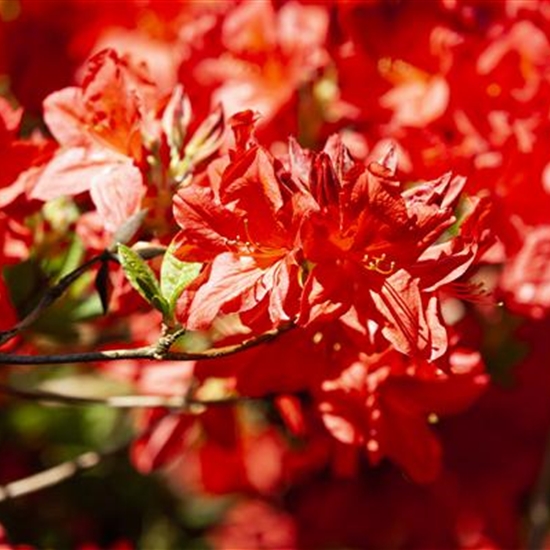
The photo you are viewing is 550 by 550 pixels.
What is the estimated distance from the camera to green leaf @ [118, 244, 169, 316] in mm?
955

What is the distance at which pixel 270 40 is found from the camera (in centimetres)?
141

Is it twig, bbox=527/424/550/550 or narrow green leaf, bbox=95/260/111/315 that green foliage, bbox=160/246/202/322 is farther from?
twig, bbox=527/424/550/550

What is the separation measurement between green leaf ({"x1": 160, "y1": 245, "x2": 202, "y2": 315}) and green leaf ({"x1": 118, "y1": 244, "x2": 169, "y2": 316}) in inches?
0.4

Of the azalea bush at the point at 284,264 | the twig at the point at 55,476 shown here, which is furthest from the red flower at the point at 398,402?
the twig at the point at 55,476

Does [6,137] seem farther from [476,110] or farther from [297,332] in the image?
[476,110]

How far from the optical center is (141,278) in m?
0.96

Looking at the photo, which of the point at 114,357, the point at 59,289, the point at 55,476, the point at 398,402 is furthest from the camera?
the point at 55,476

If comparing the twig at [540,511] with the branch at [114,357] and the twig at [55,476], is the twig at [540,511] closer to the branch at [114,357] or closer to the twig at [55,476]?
the twig at [55,476]

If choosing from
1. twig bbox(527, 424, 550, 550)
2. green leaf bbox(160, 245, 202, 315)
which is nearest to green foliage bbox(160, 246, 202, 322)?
green leaf bbox(160, 245, 202, 315)

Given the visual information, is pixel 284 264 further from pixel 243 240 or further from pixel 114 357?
pixel 114 357

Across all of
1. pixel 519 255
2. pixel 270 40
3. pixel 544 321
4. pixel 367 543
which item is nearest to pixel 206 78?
pixel 270 40

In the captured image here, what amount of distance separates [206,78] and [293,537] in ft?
2.36

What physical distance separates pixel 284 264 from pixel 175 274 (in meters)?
0.09

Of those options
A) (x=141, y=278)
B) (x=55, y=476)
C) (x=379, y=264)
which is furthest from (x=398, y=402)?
(x=55, y=476)
